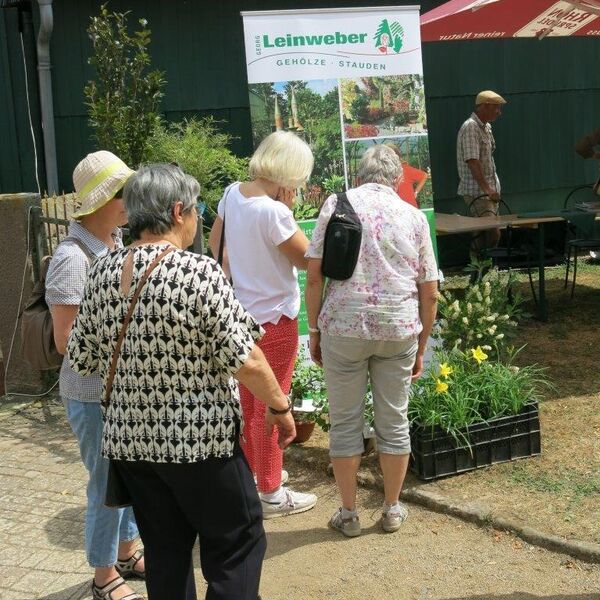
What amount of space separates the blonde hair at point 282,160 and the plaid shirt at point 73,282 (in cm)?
105

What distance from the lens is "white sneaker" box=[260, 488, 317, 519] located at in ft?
15.8

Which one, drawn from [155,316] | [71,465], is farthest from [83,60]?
[155,316]

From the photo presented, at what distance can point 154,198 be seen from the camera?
9.69ft

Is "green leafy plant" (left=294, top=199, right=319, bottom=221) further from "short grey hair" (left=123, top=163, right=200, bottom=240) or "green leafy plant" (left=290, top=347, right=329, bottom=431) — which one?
"short grey hair" (left=123, top=163, right=200, bottom=240)

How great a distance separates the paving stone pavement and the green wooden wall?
3.41 metres

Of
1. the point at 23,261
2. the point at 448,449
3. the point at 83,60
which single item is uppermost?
the point at 83,60

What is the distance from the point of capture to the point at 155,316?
2838 mm

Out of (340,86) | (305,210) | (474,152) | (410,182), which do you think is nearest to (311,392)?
(305,210)

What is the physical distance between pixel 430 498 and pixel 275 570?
3.03 ft

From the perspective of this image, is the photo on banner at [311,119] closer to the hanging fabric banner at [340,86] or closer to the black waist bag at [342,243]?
the hanging fabric banner at [340,86]

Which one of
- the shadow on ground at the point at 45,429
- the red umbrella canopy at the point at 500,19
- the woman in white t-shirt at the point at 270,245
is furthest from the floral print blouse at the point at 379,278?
the red umbrella canopy at the point at 500,19

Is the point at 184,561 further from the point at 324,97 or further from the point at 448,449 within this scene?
the point at 324,97

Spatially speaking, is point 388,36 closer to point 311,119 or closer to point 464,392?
point 311,119

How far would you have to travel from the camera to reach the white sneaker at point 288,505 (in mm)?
4812
